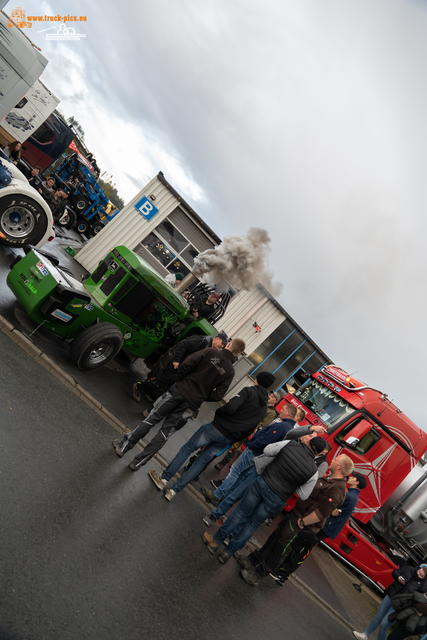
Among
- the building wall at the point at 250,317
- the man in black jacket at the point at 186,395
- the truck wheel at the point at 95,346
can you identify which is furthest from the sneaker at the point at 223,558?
the building wall at the point at 250,317

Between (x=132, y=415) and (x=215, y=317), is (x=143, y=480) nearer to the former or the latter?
(x=132, y=415)

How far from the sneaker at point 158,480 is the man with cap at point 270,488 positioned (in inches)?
30.0

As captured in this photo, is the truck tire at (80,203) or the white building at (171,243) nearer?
the white building at (171,243)

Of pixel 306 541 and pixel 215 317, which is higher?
pixel 215 317

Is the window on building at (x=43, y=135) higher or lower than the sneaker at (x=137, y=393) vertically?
higher

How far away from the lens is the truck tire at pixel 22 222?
7.18 metres

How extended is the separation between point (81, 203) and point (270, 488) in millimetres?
17362

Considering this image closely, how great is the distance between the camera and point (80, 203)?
58.3ft

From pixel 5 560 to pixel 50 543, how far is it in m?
0.41

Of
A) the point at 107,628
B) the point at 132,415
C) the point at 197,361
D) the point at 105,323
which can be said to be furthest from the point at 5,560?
the point at 105,323

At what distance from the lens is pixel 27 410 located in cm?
404

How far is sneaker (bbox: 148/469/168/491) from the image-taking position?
4.56 meters

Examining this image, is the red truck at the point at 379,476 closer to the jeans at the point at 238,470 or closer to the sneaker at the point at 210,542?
the jeans at the point at 238,470

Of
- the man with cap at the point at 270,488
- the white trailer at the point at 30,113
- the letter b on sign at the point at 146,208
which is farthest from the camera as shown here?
the white trailer at the point at 30,113
